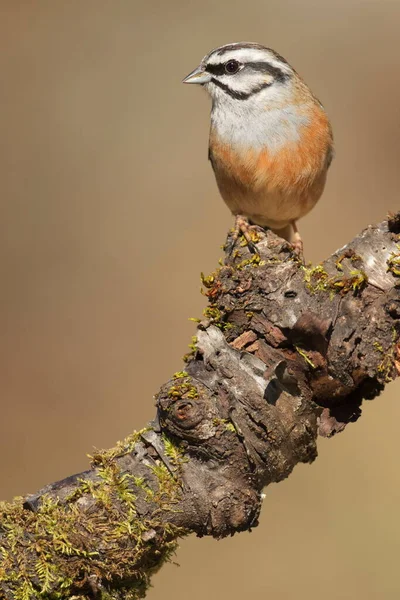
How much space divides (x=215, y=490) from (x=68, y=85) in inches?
333

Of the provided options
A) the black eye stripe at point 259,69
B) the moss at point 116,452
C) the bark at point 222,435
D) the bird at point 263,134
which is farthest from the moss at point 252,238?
the black eye stripe at point 259,69

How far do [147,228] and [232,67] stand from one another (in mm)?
4829

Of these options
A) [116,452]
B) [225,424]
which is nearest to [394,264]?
[225,424]

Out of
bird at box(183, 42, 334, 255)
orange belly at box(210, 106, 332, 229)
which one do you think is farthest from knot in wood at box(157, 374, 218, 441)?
orange belly at box(210, 106, 332, 229)

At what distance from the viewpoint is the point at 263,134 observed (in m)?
5.00

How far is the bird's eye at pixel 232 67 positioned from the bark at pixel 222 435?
2287 millimetres

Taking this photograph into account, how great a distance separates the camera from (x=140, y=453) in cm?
335

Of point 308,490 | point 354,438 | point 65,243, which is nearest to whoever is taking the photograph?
point 308,490

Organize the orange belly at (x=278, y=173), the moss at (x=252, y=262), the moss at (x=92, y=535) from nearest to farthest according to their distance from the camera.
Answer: the moss at (x=92, y=535)
the moss at (x=252, y=262)
the orange belly at (x=278, y=173)

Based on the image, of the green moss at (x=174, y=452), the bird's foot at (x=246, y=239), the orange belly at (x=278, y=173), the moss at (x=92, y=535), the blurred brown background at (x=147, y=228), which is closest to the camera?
the moss at (x=92, y=535)

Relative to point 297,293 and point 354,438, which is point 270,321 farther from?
point 354,438

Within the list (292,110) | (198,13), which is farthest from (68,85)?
(292,110)

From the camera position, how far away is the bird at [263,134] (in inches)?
196

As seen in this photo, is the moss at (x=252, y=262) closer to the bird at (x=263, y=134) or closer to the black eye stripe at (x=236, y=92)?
the bird at (x=263, y=134)
